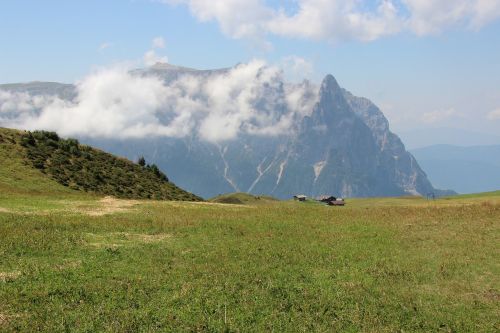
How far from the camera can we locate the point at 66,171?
71.3 meters

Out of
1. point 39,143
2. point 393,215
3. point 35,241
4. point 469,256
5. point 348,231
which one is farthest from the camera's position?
point 39,143

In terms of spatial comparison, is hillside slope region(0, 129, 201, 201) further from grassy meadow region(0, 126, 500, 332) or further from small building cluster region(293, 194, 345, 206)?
small building cluster region(293, 194, 345, 206)

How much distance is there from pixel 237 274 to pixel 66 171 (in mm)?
54740

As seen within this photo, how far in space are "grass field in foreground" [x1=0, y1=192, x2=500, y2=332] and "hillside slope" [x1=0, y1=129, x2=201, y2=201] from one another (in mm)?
19742

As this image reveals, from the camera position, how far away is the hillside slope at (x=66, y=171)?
61750mm

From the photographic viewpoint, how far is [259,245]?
32.8 m

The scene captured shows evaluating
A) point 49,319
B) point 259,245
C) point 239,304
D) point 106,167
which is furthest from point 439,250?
point 106,167

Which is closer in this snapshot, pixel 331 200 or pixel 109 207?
pixel 109 207

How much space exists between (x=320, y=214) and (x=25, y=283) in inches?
1455

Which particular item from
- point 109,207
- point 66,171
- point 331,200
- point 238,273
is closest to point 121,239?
point 238,273

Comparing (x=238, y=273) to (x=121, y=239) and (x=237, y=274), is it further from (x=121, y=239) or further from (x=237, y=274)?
(x=121, y=239)

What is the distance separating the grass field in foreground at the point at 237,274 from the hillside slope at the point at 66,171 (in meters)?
19.7

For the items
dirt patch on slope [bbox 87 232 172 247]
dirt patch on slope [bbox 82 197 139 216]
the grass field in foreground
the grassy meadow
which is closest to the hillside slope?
dirt patch on slope [bbox 82 197 139 216]

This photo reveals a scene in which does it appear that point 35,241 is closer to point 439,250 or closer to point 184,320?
point 184,320
